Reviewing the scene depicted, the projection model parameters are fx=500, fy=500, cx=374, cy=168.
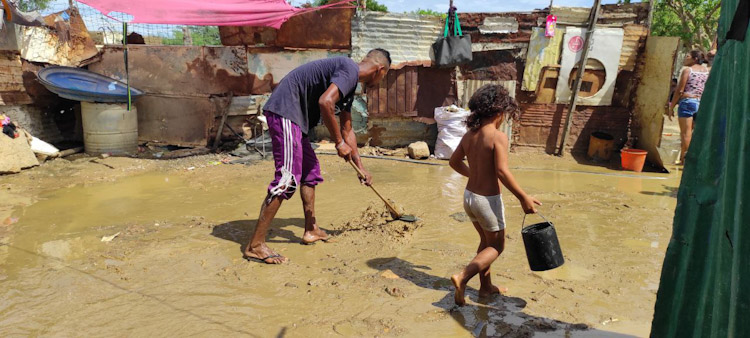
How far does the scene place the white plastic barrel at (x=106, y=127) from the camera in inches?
301

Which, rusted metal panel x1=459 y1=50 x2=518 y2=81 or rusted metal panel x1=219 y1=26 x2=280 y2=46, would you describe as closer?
rusted metal panel x1=219 y1=26 x2=280 y2=46

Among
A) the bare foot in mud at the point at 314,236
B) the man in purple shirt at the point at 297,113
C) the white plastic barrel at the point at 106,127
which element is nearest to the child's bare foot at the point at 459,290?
the man in purple shirt at the point at 297,113

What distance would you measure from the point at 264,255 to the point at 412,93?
545cm

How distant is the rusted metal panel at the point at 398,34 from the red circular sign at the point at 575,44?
215cm

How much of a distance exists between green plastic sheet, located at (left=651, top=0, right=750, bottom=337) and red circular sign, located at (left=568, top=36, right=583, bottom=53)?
7.02 meters

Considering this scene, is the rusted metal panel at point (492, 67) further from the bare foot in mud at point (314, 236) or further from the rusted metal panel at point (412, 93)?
the bare foot in mud at point (314, 236)

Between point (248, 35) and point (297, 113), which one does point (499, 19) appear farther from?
point (297, 113)

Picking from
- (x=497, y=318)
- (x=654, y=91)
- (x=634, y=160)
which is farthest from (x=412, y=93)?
(x=497, y=318)

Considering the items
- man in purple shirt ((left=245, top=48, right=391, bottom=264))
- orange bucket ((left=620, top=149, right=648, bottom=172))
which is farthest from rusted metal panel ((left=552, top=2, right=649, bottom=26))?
man in purple shirt ((left=245, top=48, right=391, bottom=264))

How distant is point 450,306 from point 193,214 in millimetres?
3025

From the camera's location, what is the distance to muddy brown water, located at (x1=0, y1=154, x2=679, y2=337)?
2.95 m

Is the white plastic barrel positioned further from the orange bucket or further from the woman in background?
the woman in background

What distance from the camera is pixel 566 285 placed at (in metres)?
3.46

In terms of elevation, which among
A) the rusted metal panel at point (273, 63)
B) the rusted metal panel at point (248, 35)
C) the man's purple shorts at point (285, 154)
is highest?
the rusted metal panel at point (248, 35)
